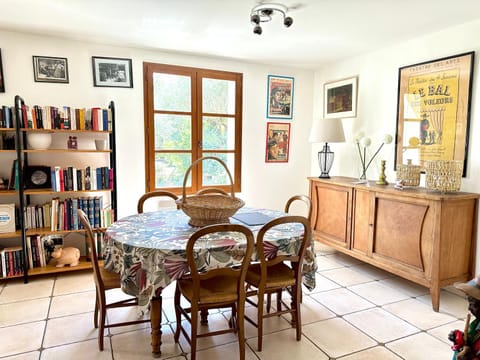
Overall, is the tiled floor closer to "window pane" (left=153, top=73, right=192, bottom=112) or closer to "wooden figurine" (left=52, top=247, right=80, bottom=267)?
"wooden figurine" (left=52, top=247, right=80, bottom=267)

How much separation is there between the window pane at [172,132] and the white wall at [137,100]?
0.20 metres

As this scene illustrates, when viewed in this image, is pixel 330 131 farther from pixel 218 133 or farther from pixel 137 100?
pixel 137 100

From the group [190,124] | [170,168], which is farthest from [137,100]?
[170,168]

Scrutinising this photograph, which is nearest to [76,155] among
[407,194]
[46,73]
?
[46,73]

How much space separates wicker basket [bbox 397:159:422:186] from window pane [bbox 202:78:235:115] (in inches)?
83.2

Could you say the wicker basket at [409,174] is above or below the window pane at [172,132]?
below

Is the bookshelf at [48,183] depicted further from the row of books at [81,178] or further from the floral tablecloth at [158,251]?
the floral tablecloth at [158,251]

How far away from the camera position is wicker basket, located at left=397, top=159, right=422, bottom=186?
119 inches

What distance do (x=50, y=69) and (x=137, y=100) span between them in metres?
0.87

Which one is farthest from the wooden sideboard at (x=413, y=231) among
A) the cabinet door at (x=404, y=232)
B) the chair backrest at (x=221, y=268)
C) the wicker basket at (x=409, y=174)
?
the chair backrest at (x=221, y=268)

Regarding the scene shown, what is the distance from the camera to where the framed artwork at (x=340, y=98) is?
156 inches

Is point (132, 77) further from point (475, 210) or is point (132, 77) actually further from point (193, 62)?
point (475, 210)

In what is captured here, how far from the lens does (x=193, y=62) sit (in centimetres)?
393

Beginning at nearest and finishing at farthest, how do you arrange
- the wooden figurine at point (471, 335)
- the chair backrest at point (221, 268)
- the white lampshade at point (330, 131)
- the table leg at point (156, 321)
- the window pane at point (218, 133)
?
the wooden figurine at point (471, 335) → the chair backrest at point (221, 268) → the table leg at point (156, 321) → the white lampshade at point (330, 131) → the window pane at point (218, 133)
